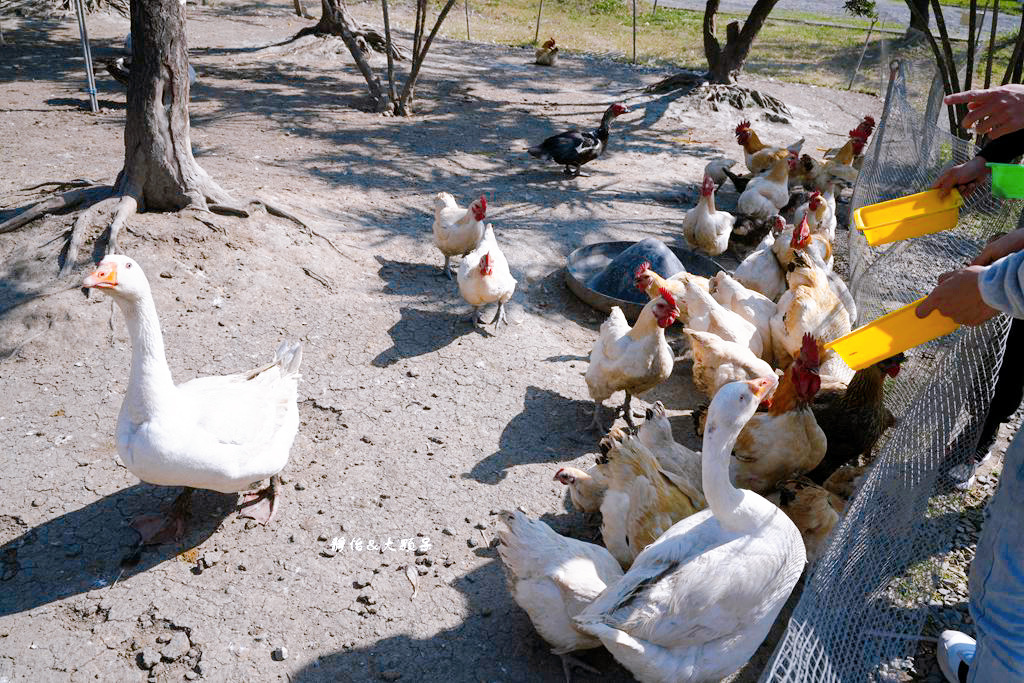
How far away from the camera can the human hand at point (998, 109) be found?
9.93ft

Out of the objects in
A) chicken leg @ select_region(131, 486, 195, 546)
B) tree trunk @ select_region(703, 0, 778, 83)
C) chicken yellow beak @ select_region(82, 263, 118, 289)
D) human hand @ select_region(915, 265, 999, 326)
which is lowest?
chicken leg @ select_region(131, 486, 195, 546)

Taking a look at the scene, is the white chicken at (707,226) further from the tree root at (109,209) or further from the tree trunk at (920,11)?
the tree trunk at (920,11)

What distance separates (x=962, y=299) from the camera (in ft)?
6.95

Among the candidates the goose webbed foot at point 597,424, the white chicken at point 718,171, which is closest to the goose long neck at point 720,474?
the goose webbed foot at point 597,424

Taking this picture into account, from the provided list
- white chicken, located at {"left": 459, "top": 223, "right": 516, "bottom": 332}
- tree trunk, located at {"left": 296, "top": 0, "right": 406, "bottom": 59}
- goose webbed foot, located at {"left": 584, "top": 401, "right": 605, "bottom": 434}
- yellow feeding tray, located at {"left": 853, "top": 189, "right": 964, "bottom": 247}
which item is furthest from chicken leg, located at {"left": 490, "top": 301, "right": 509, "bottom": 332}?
tree trunk, located at {"left": 296, "top": 0, "right": 406, "bottom": 59}

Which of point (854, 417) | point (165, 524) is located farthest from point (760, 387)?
point (165, 524)

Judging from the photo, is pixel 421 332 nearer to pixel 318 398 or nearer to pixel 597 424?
pixel 318 398

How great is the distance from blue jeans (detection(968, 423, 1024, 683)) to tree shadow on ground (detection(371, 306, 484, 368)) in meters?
3.76

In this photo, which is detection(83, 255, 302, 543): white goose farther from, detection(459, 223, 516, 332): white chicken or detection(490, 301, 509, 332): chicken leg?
detection(490, 301, 509, 332): chicken leg

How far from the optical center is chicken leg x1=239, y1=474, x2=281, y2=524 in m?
3.62

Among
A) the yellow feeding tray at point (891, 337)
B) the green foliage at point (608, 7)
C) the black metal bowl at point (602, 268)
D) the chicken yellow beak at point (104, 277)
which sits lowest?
the black metal bowl at point (602, 268)

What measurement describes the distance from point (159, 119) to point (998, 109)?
221 inches

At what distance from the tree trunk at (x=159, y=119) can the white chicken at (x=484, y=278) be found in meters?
2.33

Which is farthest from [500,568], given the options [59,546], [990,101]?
[990,101]
